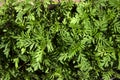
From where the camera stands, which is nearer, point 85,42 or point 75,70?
point 85,42

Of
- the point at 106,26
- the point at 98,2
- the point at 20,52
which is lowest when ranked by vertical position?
the point at 20,52

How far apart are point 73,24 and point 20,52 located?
77 centimetres

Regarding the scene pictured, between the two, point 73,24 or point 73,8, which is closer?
point 73,24

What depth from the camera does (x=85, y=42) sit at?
11.8 feet

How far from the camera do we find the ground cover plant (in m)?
3.57

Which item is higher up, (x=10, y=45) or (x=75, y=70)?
(x=10, y=45)

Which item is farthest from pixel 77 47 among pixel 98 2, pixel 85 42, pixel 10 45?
pixel 10 45

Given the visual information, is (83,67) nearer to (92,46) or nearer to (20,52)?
(92,46)

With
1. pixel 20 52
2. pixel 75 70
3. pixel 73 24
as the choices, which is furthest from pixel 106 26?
pixel 20 52

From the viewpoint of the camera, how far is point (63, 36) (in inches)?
141

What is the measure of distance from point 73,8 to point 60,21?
0.25 metres

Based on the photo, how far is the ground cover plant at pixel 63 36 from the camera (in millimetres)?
3568

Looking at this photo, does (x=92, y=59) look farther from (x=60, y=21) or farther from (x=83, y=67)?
(x=60, y=21)

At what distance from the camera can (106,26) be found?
362cm
